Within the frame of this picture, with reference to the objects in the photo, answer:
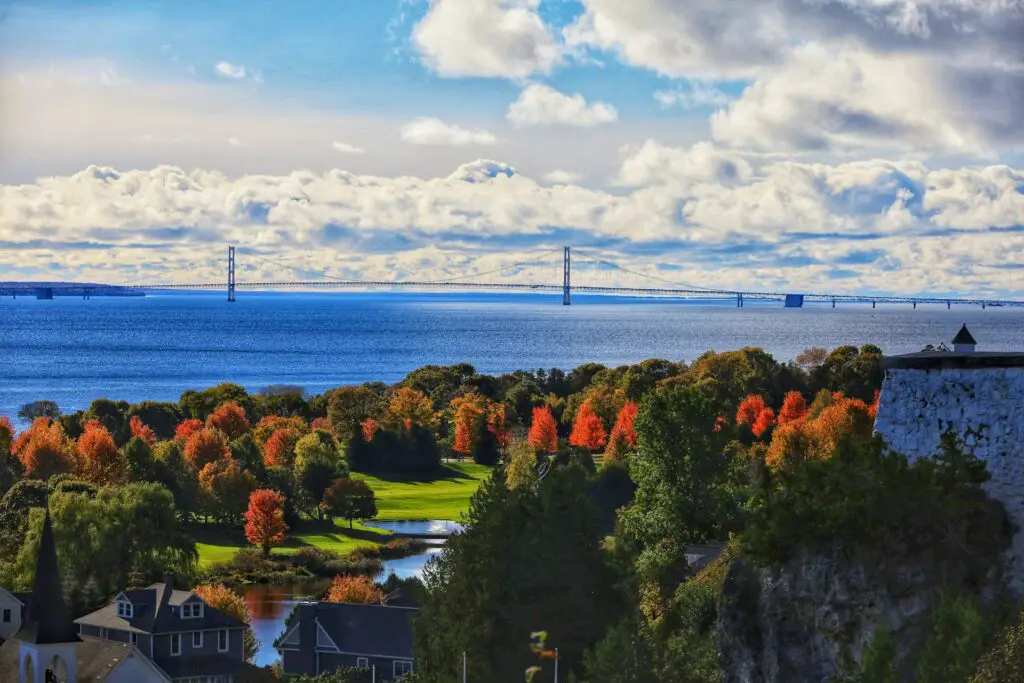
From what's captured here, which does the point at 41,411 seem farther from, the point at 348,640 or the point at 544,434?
the point at 348,640

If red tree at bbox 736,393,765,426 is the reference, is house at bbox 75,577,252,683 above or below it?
below

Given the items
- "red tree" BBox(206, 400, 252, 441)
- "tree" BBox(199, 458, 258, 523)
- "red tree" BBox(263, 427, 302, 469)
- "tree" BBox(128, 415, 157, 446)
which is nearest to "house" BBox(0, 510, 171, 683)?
"tree" BBox(199, 458, 258, 523)

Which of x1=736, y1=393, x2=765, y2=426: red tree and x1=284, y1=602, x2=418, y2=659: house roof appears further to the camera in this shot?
x1=736, y1=393, x2=765, y2=426: red tree

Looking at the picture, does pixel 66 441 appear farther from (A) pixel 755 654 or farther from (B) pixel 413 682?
(A) pixel 755 654

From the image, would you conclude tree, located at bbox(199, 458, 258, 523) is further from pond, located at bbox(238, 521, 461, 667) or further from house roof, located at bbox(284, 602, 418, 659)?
house roof, located at bbox(284, 602, 418, 659)

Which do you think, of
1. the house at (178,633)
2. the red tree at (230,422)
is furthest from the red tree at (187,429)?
the house at (178,633)

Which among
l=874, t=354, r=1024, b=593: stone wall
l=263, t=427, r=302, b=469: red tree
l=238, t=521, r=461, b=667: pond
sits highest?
l=874, t=354, r=1024, b=593: stone wall

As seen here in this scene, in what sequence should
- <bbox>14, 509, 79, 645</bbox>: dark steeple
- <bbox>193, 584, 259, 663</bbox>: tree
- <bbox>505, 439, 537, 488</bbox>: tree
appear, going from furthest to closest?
<bbox>505, 439, 537, 488</bbox>: tree < <bbox>193, 584, 259, 663</bbox>: tree < <bbox>14, 509, 79, 645</bbox>: dark steeple

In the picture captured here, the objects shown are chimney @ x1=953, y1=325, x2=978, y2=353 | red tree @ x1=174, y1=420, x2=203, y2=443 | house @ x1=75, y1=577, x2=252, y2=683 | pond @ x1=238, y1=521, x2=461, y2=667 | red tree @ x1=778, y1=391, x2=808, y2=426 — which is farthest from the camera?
red tree @ x1=174, y1=420, x2=203, y2=443
